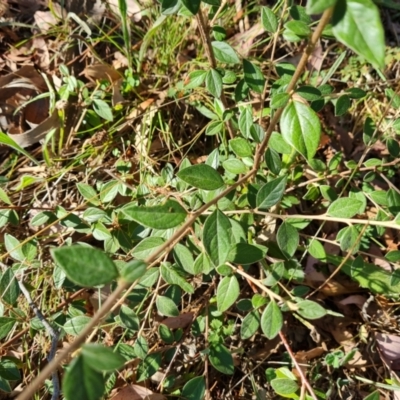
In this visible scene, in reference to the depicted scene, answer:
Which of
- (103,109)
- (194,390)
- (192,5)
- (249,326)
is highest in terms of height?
(192,5)

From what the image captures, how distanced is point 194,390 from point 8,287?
59 cm

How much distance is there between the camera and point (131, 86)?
2.04m

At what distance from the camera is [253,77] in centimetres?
135

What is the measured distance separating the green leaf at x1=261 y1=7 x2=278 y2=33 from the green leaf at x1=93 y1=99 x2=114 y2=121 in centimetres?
81

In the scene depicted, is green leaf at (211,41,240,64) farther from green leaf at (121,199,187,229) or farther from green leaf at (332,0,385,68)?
green leaf at (332,0,385,68)

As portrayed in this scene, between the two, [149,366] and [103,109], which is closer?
[149,366]

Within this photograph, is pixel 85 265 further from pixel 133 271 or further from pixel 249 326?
pixel 249 326

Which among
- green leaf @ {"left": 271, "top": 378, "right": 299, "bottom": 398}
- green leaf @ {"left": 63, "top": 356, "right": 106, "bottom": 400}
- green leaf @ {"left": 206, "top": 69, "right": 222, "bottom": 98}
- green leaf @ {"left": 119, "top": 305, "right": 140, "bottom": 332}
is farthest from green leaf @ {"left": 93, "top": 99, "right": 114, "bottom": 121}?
green leaf @ {"left": 63, "top": 356, "right": 106, "bottom": 400}

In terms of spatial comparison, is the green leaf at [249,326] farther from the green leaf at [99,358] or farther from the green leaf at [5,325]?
the green leaf at [99,358]

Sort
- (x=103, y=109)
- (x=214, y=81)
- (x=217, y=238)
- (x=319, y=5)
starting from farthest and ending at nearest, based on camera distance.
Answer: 1. (x=103, y=109)
2. (x=214, y=81)
3. (x=217, y=238)
4. (x=319, y=5)

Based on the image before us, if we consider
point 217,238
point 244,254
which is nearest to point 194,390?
point 244,254

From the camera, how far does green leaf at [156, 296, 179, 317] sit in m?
1.29

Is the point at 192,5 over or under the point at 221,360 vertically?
over

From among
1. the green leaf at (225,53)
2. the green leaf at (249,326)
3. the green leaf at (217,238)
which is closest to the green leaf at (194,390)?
the green leaf at (249,326)
